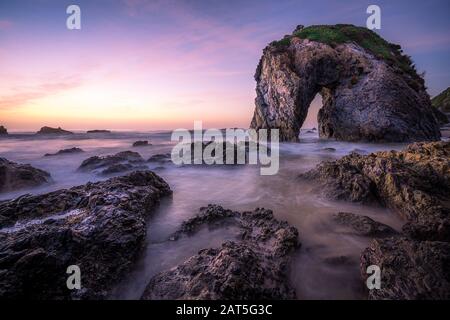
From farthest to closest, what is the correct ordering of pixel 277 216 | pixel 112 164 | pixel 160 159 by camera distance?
pixel 160 159
pixel 112 164
pixel 277 216

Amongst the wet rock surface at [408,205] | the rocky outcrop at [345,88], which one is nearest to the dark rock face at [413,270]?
the wet rock surface at [408,205]

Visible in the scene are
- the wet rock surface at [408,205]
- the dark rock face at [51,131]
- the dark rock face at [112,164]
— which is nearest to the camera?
the wet rock surface at [408,205]

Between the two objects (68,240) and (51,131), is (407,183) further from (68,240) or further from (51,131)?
(51,131)

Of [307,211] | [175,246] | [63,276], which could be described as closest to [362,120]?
[307,211]

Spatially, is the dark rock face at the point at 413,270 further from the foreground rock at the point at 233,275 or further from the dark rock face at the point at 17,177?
the dark rock face at the point at 17,177

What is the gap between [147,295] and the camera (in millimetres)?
2484

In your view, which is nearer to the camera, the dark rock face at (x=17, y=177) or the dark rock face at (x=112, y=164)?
the dark rock face at (x=17, y=177)

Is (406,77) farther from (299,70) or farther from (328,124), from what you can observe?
(299,70)

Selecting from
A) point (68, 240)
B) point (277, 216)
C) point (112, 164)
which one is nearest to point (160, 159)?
point (112, 164)

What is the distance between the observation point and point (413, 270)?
238 centimetres

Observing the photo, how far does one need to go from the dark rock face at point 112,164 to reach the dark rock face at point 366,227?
22.7ft

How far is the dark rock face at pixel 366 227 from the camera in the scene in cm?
358

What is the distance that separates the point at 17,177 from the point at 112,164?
287cm
